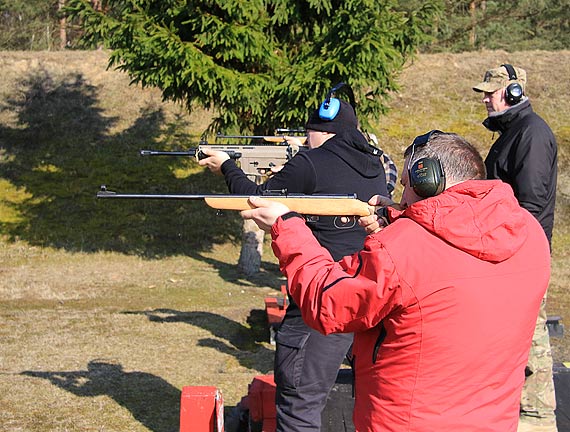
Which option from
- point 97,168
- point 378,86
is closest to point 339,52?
point 378,86

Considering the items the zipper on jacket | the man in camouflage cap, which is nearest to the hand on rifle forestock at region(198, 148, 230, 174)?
the man in camouflage cap

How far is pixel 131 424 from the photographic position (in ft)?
17.1

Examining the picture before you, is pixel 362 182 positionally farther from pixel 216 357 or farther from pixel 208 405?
pixel 216 357

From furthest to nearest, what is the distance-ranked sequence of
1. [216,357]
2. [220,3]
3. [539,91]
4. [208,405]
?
[539,91] → [220,3] → [216,357] → [208,405]

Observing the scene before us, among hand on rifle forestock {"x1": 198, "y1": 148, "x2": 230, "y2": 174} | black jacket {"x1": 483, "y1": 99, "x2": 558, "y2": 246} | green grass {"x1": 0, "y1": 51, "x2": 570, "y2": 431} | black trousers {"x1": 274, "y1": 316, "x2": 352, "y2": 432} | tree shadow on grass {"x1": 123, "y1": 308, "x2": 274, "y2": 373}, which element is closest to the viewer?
black trousers {"x1": 274, "y1": 316, "x2": 352, "y2": 432}

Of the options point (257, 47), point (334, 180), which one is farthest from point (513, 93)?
point (257, 47)

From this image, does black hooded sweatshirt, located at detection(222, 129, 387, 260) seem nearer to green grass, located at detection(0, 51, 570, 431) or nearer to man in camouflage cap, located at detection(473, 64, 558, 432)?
man in camouflage cap, located at detection(473, 64, 558, 432)

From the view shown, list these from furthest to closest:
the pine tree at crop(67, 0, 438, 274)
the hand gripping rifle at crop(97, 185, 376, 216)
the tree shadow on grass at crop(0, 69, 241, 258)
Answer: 1. the tree shadow on grass at crop(0, 69, 241, 258)
2. the pine tree at crop(67, 0, 438, 274)
3. the hand gripping rifle at crop(97, 185, 376, 216)

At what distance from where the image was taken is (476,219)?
2.10 m

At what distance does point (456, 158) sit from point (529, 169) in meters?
2.22

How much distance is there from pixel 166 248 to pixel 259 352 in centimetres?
577

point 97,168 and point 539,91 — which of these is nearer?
point 97,168

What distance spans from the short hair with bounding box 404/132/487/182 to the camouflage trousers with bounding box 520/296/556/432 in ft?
7.69

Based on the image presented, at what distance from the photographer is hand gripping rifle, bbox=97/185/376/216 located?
2.96 m
